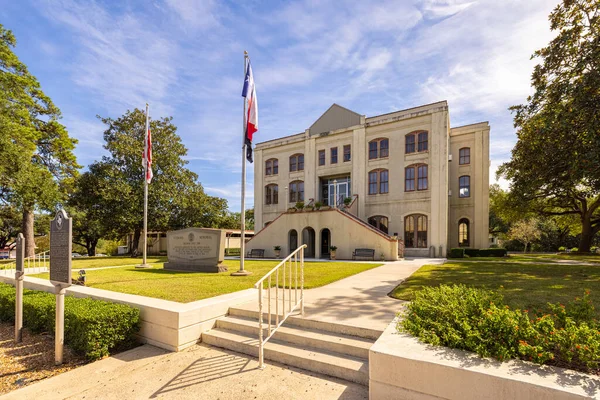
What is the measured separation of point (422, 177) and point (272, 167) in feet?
48.6

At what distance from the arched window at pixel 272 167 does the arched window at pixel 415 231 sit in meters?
13.8

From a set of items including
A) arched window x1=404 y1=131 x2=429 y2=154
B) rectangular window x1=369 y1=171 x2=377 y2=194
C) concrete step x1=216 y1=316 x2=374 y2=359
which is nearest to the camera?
concrete step x1=216 y1=316 x2=374 y2=359

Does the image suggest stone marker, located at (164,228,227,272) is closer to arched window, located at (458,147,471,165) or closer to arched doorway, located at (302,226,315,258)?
arched doorway, located at (302,226,315,258)

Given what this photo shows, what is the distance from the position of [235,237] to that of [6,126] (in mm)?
26082

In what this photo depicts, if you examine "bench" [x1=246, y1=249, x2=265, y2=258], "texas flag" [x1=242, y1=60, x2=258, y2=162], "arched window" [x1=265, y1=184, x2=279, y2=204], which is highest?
"texas flag" [x1=242, y1=60, x2=258, y2=162]

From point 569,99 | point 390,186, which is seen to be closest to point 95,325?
point 569,99

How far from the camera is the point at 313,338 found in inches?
186

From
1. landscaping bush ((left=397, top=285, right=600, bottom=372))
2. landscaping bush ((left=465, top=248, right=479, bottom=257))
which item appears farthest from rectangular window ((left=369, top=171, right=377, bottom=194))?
landscaping bush ((left=397, top=285, right=600, bottom=372))

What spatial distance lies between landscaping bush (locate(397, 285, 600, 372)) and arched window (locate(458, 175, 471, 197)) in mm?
23367

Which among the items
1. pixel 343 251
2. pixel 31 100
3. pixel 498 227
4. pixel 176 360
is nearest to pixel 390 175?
pixel 343 251

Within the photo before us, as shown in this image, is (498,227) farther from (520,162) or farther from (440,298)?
(440,298)

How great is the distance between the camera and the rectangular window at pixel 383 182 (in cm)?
2505

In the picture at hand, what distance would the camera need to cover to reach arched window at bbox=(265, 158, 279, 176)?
102ft

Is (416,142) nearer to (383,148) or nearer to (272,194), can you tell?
(383,148)
